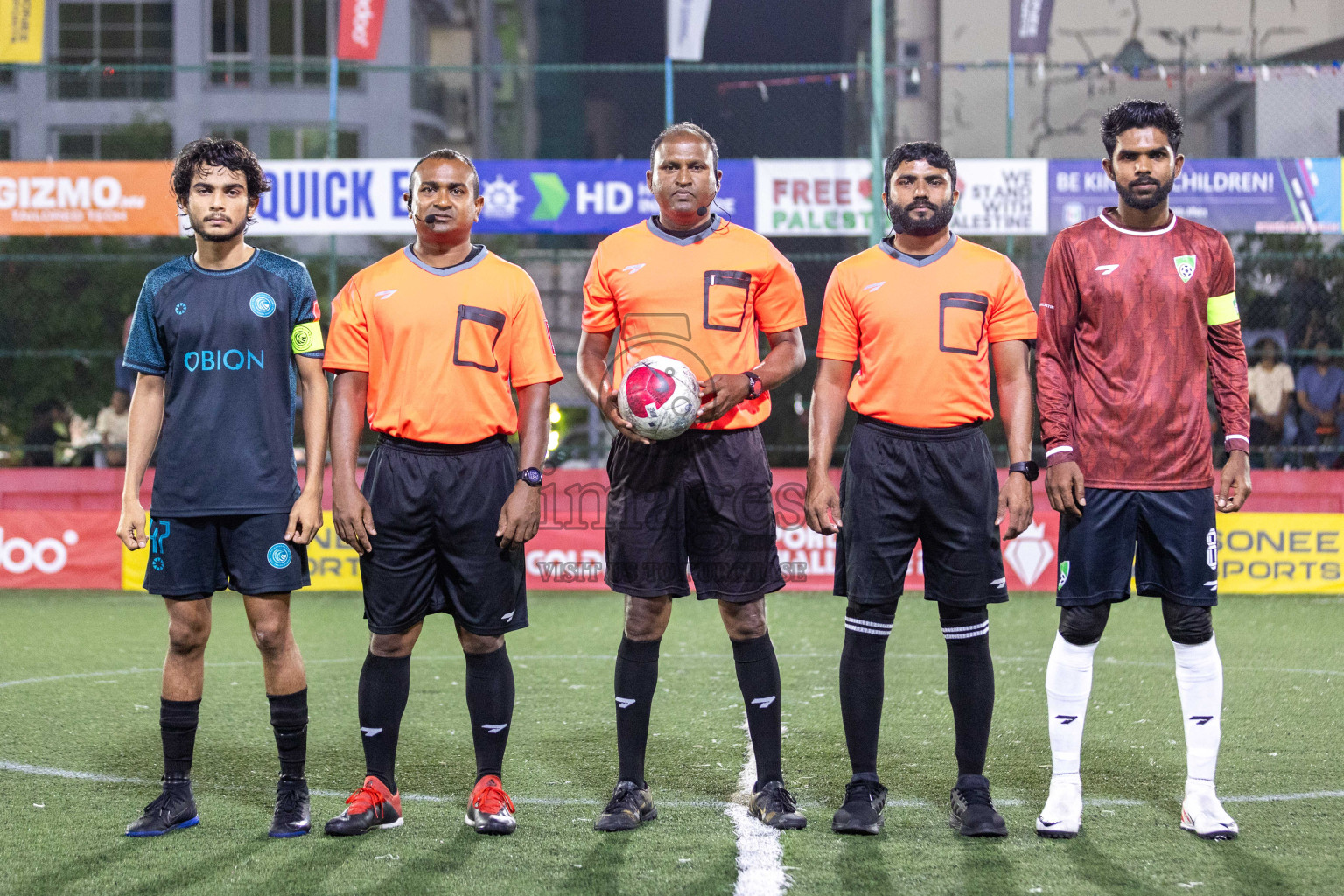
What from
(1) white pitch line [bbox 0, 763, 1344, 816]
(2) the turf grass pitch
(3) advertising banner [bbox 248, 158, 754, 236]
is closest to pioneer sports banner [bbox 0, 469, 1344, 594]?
(2) the turf grass pitch

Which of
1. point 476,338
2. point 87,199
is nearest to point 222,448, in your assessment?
point 476,338

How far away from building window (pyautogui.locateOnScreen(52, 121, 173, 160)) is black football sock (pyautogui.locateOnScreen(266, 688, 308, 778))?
19.4m

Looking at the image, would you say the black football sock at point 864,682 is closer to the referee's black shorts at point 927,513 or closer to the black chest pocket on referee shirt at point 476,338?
the referee's black shorts at point 927,513

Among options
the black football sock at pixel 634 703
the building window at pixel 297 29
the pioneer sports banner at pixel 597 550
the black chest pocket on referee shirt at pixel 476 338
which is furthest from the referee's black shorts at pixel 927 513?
the building window at pixel 297 29

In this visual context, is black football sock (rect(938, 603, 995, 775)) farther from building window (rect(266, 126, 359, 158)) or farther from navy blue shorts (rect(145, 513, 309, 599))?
building window (rect(266, 126, 359, 158))

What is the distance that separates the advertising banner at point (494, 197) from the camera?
42.2 ft

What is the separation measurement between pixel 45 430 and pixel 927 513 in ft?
39.8

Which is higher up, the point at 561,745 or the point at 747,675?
the point at 747,675

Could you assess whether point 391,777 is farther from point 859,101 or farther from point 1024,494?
point 859,101

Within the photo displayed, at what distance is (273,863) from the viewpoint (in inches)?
147

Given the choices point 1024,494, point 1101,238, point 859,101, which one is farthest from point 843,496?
point 859,101

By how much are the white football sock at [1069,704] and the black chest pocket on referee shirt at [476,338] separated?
1.98 metres

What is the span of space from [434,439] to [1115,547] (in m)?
2.12

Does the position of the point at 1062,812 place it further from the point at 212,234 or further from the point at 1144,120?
the point at 212,234
